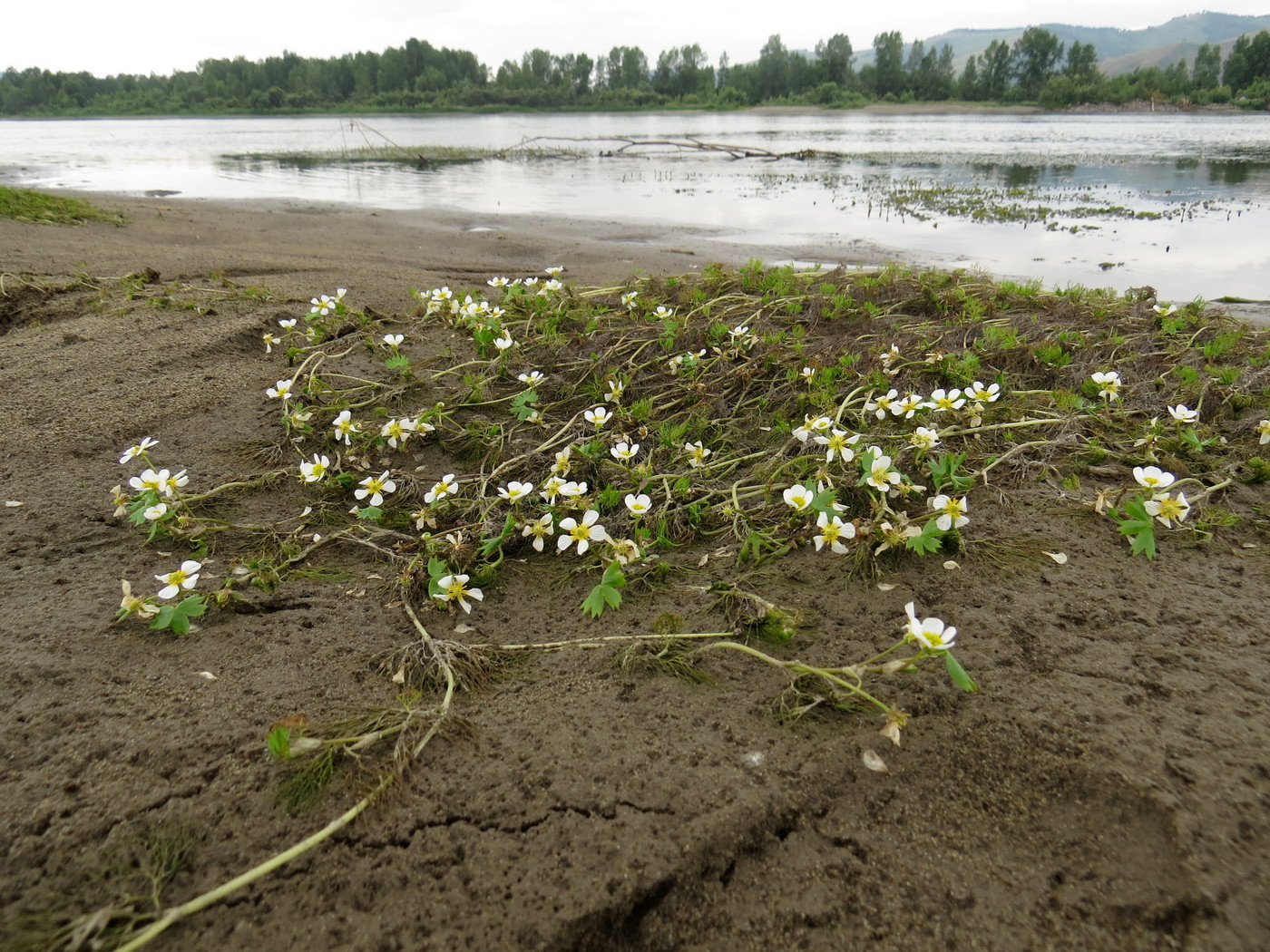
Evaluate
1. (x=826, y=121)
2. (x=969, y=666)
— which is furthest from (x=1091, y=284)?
(x=826, y=121)

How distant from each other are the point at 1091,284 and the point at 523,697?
7142 millimetres

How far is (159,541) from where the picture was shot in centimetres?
229

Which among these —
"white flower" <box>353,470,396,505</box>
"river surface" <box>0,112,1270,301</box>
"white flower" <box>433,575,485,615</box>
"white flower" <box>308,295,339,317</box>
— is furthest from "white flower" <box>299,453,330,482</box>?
"river surface" <box>0,112,1270,301</box>

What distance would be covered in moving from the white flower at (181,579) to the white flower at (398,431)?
93 cm

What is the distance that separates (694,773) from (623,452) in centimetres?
137

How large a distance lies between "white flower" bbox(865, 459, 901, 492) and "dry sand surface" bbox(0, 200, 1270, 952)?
29cm

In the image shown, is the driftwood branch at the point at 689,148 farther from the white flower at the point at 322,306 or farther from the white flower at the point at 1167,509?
the white flower at the point at 1167,509

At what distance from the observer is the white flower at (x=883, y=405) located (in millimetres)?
2666

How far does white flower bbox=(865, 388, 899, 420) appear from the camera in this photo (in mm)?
2666

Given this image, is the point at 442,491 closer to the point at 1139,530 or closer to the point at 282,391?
the point at 282,391

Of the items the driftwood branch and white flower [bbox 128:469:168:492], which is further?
the driftwood branch

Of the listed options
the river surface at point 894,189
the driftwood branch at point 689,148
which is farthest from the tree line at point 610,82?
the driftwood branch at point 689,148

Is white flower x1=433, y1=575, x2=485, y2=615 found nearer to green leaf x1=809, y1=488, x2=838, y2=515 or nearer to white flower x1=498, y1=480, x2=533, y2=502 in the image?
white flower x1=498, y1=480, x2=533, y2=502

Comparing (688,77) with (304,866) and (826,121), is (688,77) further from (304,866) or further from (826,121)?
(304,866)
